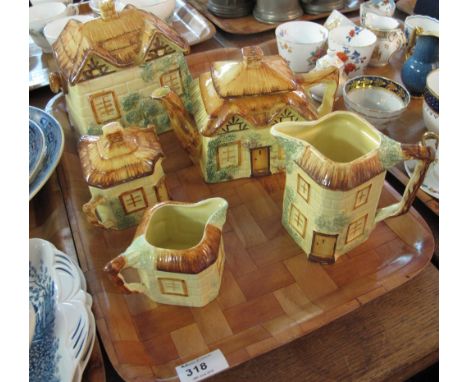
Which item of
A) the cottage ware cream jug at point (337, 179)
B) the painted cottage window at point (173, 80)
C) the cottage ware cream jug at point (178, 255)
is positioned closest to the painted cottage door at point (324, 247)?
the cottage ware cream jug at point (337, 179)

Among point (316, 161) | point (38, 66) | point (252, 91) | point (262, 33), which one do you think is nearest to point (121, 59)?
point (252, 91)

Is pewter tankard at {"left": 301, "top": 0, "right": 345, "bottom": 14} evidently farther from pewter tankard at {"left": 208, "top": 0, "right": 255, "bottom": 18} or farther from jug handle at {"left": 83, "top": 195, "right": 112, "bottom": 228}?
jug handle at {"left": 83, "top": 195, "right": 112, "bottom": 228}

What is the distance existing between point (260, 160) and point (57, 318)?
379 mm

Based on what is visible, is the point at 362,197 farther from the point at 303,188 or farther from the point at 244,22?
the point at 244,22

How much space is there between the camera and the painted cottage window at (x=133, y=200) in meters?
0.62

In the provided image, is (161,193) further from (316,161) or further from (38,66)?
(38,66)

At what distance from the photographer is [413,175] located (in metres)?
0.57

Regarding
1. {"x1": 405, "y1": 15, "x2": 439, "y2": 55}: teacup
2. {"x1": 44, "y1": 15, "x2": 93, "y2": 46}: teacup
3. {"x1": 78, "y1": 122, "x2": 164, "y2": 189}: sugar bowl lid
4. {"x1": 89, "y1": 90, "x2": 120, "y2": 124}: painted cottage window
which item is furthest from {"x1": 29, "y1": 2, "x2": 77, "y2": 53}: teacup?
{"x1": 405, "y1": 15, "x2": 439, "y2": 55}: teacup

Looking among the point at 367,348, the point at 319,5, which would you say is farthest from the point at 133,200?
the point at 319,5

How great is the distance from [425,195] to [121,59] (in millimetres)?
528

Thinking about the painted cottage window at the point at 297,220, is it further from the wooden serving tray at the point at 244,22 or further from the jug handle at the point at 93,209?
the wooden serving tray at the point at 244,22

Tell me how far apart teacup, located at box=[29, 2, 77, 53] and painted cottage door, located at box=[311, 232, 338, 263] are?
2.71 ft

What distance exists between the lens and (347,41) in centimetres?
97

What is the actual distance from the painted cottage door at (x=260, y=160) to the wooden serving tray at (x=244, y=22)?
1.89 feet
